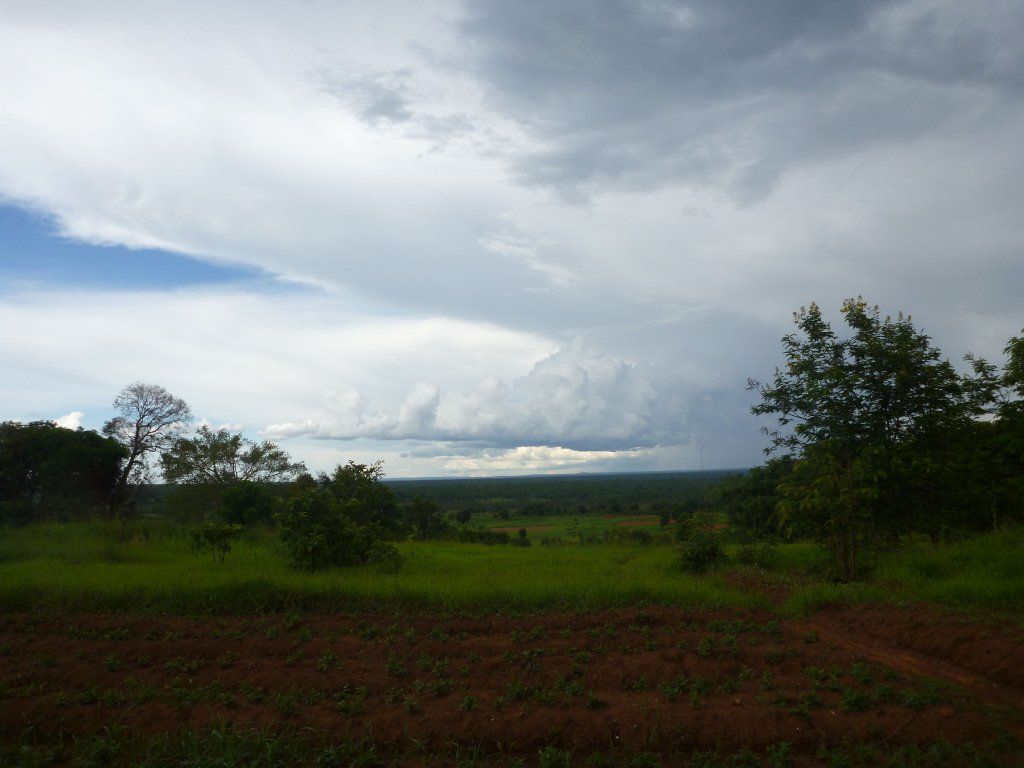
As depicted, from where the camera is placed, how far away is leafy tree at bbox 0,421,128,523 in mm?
21094

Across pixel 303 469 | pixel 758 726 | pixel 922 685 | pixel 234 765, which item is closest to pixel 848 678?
pixel 922 685

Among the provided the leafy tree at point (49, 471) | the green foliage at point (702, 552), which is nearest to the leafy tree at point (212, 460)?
the leafy tree at point (49, 471)

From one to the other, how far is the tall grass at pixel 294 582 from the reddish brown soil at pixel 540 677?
0.75m

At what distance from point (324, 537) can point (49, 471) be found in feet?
49.9

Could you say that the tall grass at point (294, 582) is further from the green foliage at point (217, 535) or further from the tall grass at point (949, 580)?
the tall grass at point (949, 580)

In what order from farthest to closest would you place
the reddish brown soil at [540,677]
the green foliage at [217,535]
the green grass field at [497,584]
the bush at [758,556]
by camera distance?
the bush at [758,556], the green foliage at [217,535], the green grass field at [497,584], the reddish brown soil at [540,677]

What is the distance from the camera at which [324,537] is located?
1249cm

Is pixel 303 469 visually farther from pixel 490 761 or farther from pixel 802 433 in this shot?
pixel 490 761

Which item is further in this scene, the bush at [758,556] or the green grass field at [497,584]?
the bush at [758,556]

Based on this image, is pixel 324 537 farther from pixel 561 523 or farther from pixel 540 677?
pixel 561 523

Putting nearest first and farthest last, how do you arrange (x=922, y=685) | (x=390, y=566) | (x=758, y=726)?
(x=758, y=726) < (x=922, y=685) < (x=390, y=566)

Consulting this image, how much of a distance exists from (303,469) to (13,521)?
1317cm

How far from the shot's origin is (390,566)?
42.4 feet

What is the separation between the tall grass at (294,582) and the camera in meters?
9.86
